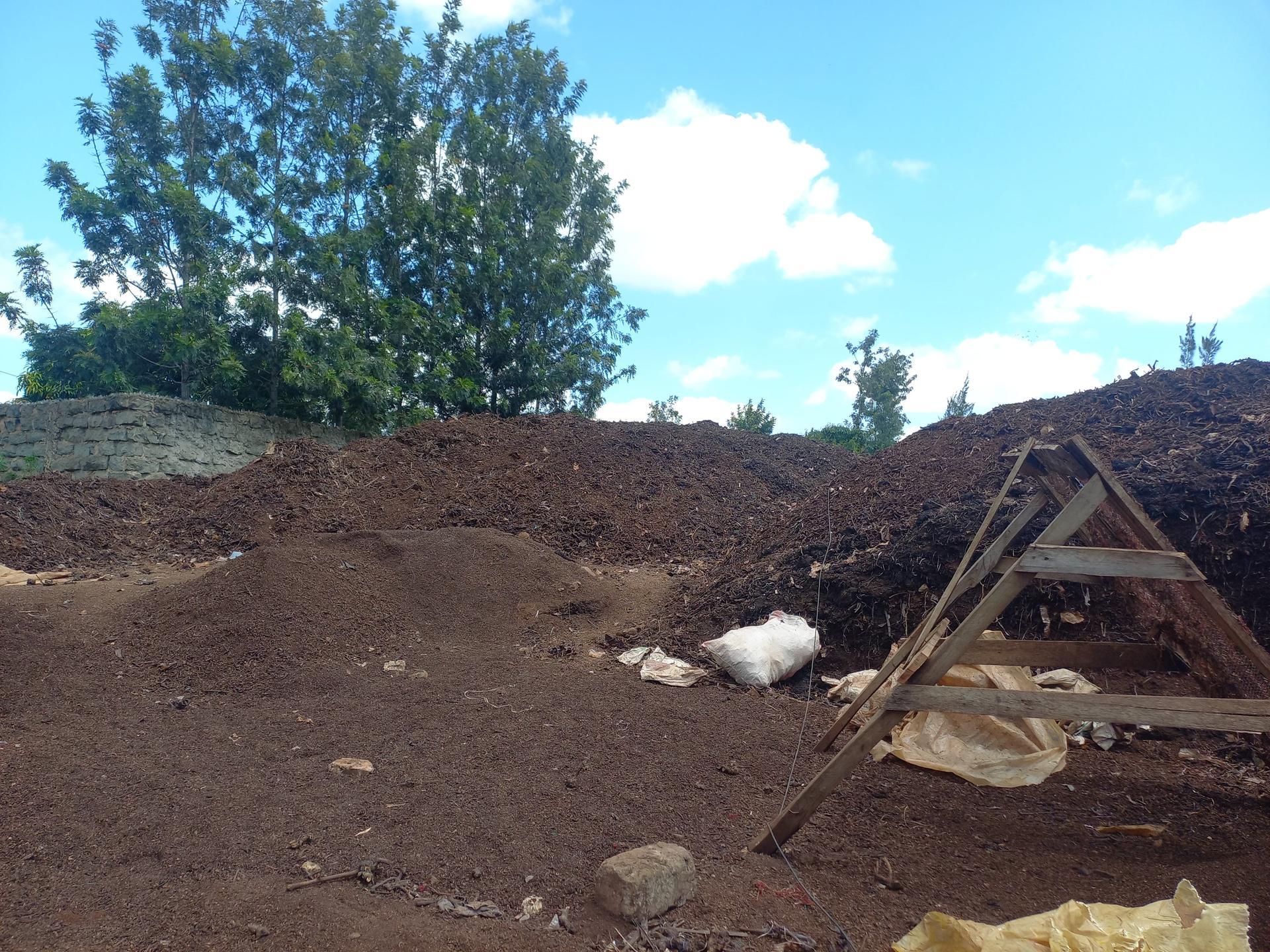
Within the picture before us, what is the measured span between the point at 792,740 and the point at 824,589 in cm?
178

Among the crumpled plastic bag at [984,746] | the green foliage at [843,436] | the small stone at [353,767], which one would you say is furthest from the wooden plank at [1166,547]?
the green foliage at [843,436]

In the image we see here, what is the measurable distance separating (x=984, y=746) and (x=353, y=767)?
2.81 meters

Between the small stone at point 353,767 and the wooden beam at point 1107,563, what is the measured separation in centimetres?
283

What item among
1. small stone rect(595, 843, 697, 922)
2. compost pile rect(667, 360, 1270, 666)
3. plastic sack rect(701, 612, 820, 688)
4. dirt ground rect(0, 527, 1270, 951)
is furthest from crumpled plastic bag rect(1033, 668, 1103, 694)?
small stone rect(595, 843, 697, 922)

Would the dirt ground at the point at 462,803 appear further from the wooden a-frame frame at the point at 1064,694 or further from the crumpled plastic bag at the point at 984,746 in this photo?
the wooden a-frame frame at the point at 1064,694

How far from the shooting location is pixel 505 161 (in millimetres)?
18062

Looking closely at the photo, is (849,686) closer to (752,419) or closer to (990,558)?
(990,558)

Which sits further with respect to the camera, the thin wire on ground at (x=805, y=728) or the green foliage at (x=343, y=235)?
the green foliage at (x=343, y=235)

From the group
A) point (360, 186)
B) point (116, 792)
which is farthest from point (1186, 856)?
point (360, 186)

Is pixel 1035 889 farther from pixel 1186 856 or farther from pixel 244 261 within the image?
pixel 244 261

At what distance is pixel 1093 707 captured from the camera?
231cm

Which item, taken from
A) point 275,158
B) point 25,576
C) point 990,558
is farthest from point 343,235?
point 990,558

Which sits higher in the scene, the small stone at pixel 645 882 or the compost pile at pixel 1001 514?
the compost pile at pixel 1001 514

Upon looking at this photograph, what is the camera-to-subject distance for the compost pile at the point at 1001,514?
4258mm
